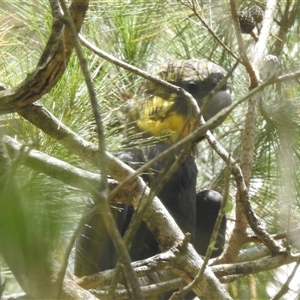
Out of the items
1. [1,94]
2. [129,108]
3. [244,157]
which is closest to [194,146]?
[129,108]

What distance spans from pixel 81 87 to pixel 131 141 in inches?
8.6

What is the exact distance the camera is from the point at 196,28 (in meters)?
2.50

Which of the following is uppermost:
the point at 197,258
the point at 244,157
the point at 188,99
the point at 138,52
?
the point at 138,52

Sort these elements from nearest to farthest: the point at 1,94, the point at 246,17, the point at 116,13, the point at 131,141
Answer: the point at 1,94 → the point at 131,141 → the point at 246,17 → the point at 116,13

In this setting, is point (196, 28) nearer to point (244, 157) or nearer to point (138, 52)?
point (138, 52)

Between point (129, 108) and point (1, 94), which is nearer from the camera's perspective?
point (1, 94)

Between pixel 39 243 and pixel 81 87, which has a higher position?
pixel 81 87

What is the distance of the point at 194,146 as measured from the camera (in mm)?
2457

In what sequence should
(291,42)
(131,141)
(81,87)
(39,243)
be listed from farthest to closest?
(291,42)
(131,141)
(81,87)
(39,243)

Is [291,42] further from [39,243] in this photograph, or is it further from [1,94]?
[39,243]

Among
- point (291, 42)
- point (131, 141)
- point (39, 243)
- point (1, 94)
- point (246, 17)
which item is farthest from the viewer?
point (291, 42)

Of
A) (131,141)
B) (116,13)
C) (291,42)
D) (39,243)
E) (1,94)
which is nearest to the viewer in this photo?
(39,243)

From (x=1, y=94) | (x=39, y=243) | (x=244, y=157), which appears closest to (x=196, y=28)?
(x=244, y=157)

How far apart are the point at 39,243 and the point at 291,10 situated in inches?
60.3
